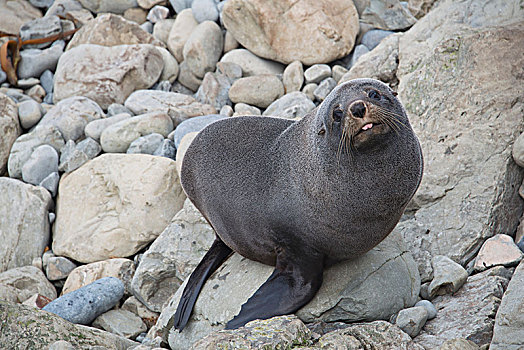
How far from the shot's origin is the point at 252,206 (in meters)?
5.05

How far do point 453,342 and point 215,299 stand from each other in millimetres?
2113

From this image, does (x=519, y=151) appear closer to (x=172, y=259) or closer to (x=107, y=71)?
(x=172, y=259)

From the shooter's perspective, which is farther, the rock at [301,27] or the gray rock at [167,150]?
the rock at [301,27]

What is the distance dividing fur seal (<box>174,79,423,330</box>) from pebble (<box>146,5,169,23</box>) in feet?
22.7

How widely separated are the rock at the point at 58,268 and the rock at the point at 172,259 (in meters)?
1.43

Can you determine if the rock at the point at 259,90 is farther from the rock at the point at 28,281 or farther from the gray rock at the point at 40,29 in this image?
the gray rock at the point at 40,29

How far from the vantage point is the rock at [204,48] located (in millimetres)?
10406

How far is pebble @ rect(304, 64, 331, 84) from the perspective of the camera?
9.13 metres

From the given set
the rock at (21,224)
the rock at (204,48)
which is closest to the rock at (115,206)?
the rock at (21,224)

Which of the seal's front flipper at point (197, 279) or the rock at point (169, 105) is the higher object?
the seal's front flipper at point (197, 279)

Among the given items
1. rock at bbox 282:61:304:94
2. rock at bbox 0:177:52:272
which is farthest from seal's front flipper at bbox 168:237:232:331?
rock at bbox 282:61:304:94

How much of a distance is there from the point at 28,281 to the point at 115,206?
1335 millimetres

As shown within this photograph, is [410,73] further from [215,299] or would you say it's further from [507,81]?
[215,299]

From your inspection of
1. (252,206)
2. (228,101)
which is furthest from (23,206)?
(252,206)
